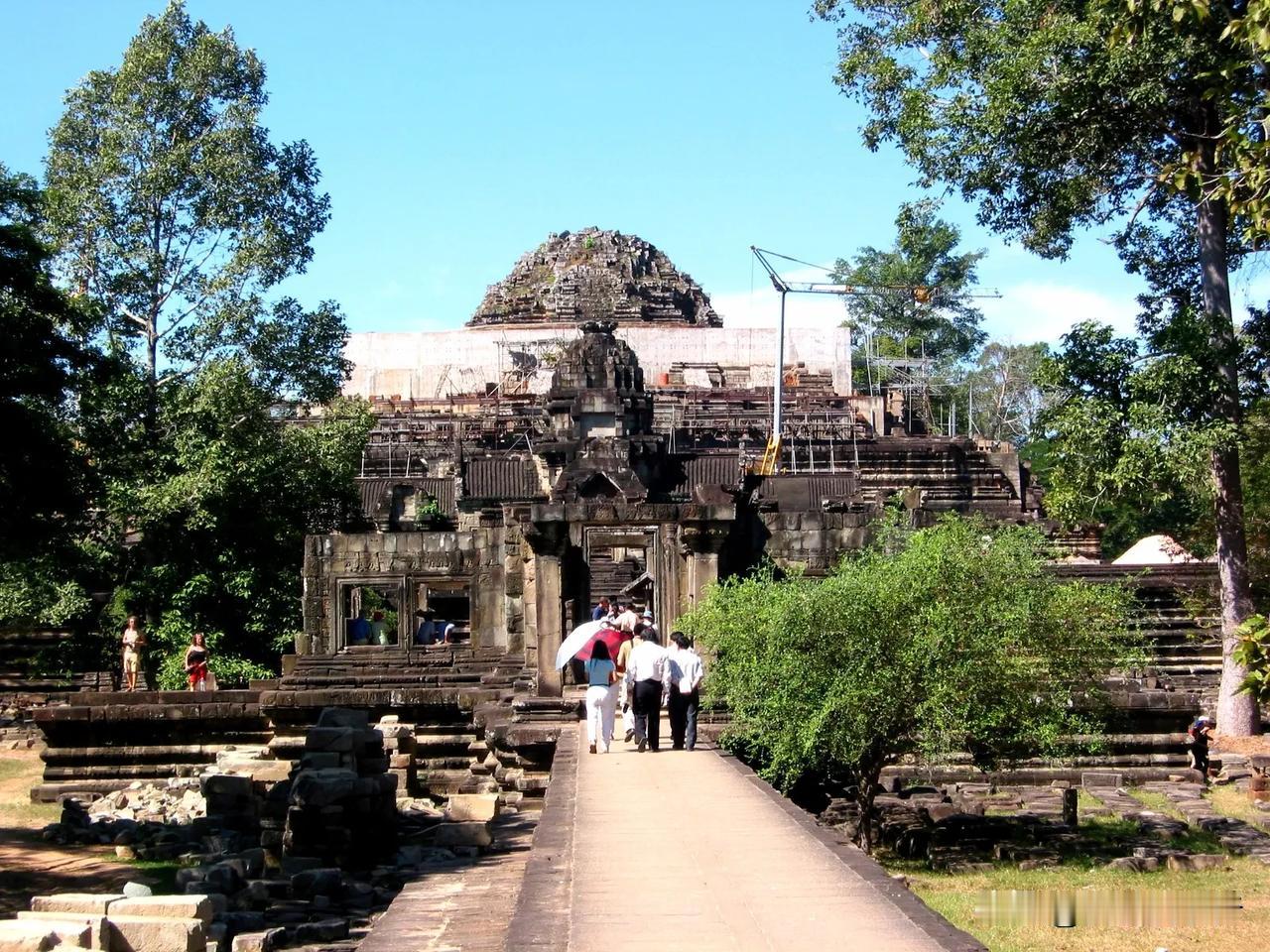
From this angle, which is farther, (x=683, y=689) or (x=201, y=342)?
(x=201, y=342)

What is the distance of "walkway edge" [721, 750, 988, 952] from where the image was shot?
256 inches

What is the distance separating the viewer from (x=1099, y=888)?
1272cm

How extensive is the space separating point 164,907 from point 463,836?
14.1 feet

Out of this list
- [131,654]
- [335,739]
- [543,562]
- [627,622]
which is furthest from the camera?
[131,654]

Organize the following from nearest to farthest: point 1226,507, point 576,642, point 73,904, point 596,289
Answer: point 73,904
point 576,642
point 1226,507
point 596,289

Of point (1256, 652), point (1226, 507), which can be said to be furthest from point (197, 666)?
point (1256, 652)

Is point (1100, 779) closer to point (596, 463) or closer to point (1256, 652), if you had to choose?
point (1256, 652)

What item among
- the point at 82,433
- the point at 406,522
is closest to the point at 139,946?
the point at 82,433

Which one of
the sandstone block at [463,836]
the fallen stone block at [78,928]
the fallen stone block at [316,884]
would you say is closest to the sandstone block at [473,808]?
the sandstone block at [463,836]

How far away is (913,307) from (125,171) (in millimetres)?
40961

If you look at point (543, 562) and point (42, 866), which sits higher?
point (543, 562)

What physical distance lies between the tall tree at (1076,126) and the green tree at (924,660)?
13.8 ft

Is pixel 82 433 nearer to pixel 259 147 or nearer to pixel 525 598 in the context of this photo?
pixel 259 147

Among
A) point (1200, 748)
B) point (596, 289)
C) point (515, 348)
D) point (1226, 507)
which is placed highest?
point (596, 289)
